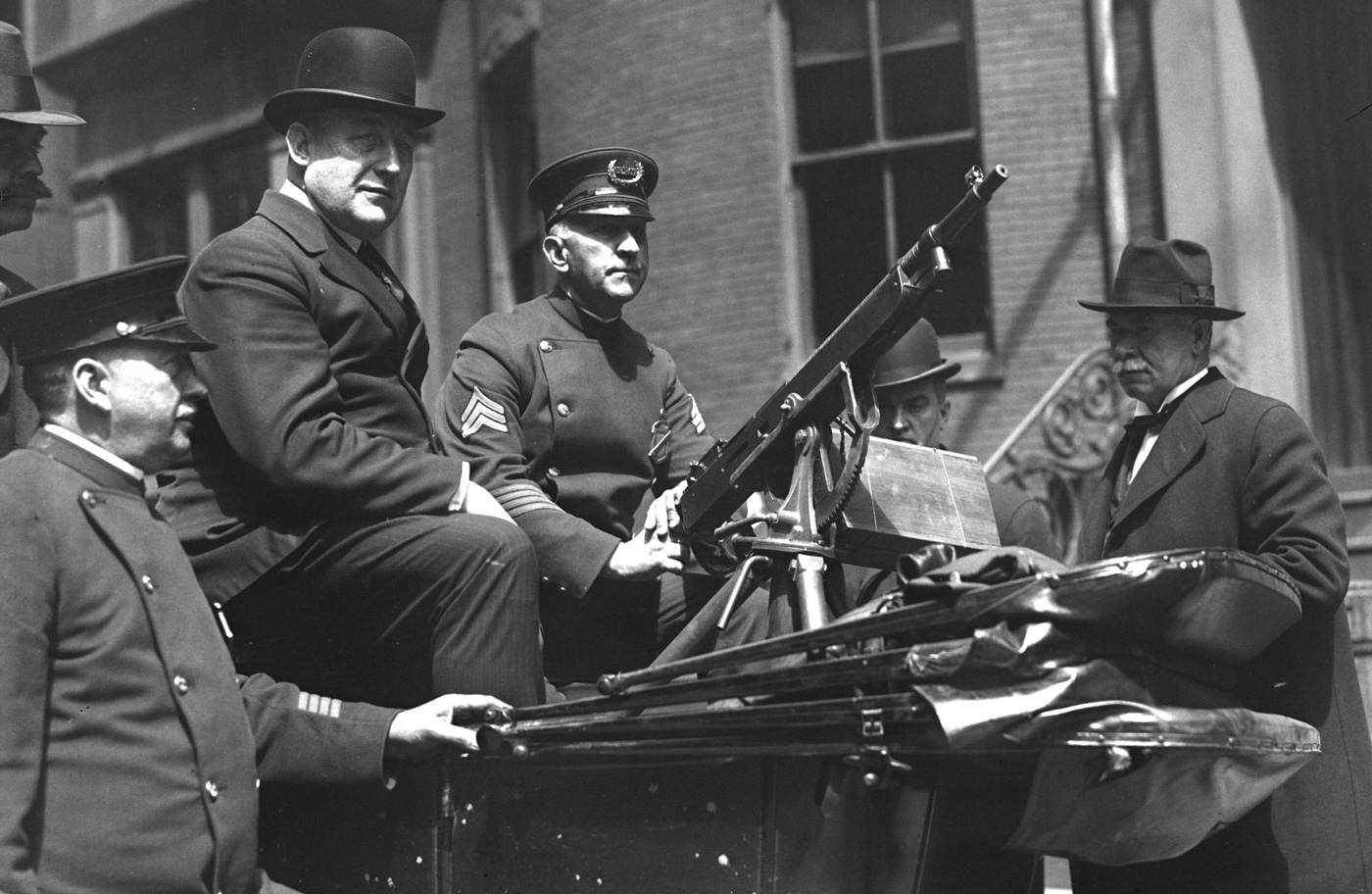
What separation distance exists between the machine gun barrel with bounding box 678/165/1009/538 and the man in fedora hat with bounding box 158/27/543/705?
465 millimetres

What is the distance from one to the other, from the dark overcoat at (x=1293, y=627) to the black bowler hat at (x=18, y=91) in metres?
2.80

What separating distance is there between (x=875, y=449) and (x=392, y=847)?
1.25 m

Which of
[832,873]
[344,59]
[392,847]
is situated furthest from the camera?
[344,59]

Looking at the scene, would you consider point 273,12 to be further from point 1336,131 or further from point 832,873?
point 832,873

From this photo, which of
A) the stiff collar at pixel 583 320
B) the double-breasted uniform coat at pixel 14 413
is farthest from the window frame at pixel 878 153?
the double-breasted uniform coat at pixel 14 413

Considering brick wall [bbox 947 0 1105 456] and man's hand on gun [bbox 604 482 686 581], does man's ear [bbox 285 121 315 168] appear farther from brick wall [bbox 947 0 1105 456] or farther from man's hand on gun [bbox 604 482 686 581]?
brick wall [bbox 947 0 1105 456]

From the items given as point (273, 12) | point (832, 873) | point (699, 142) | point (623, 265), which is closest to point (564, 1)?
point (699, 142)

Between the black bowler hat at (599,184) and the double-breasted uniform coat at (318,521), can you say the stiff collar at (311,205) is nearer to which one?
the double-breasted uniform coat at (318,521)

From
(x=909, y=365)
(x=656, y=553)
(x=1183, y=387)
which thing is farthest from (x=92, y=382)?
(x=909, y=365)

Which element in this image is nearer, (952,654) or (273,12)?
(952,654)

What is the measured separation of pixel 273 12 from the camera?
43.0 ft

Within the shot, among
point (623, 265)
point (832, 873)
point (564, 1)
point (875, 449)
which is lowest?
point (832, 873)

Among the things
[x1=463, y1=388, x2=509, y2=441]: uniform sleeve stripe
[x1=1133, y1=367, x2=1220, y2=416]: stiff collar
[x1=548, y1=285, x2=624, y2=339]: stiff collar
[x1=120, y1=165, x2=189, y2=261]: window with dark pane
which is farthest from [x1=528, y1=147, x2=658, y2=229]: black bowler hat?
[x1=120, y1=165, x2=189, y2=261]: window with dark pane

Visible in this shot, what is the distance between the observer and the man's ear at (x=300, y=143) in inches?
153
